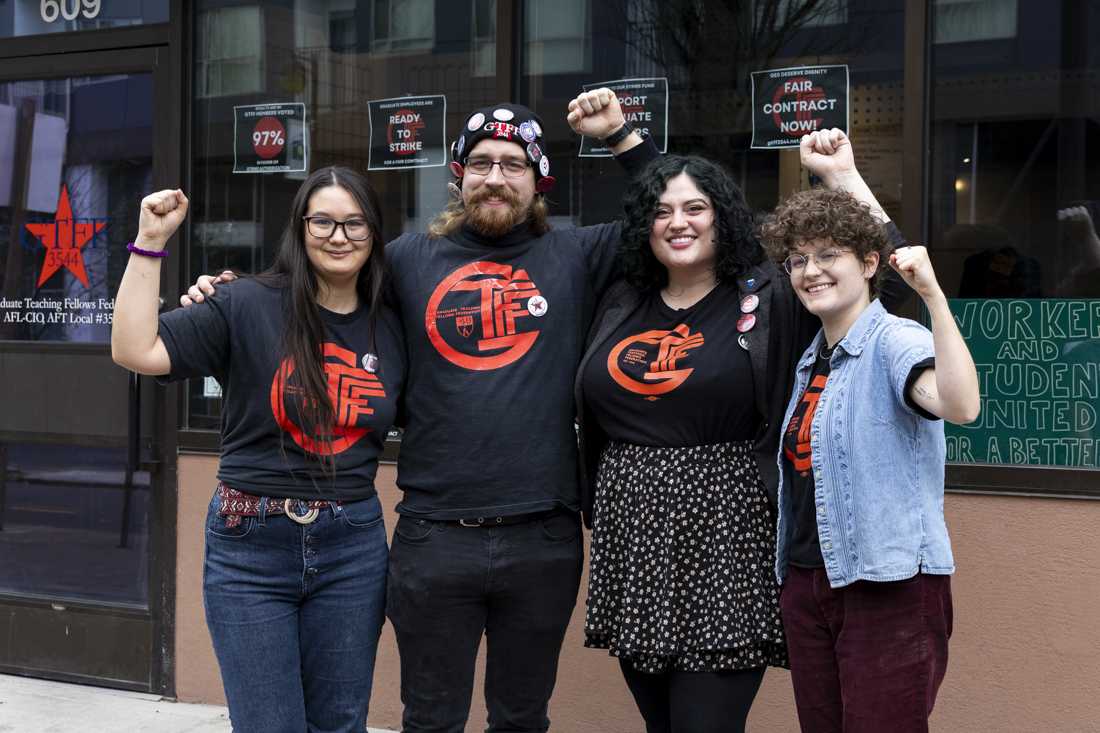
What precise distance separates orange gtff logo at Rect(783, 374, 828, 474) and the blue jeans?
107cm

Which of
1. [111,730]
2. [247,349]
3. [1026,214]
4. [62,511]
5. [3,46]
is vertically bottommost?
[111,730]

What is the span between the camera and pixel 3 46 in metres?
5.60

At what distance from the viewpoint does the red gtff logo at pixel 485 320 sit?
316 cm

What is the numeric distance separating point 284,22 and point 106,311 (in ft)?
4.82

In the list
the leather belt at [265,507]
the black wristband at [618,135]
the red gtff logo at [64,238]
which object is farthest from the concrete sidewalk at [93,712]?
the black wristband at [618,135]

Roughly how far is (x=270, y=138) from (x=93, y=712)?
2.48m

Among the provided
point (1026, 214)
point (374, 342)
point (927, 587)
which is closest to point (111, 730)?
point (374, 342)

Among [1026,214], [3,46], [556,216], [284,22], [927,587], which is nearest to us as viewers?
[927,587]

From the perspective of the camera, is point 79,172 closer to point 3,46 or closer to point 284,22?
point 3,46

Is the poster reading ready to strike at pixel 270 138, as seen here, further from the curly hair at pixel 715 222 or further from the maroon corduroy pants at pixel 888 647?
the maroon corduroy pants at pixel 888 647

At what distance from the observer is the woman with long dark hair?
3.00 metres

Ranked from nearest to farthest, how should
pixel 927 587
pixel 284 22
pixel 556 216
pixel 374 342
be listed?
1. pixel 927 587
2. pixel 374 342
3. pixel 556 216
4. pixel 284 22

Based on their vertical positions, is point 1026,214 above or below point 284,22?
below

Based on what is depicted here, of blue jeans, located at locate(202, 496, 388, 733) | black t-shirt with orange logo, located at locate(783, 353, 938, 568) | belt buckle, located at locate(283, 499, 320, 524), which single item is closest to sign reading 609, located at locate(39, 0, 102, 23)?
blue jeans, located at locate(202, 496, 388, 733)
